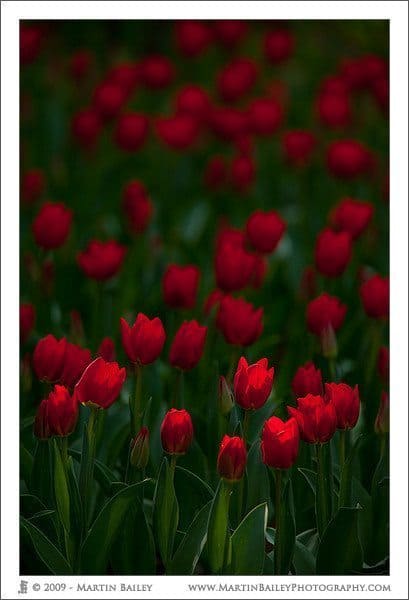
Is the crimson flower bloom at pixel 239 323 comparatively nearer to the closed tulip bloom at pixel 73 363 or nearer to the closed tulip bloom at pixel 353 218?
the closed tulip bloom at pixel 73 363

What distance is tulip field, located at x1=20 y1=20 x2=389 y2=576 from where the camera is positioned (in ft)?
4.14

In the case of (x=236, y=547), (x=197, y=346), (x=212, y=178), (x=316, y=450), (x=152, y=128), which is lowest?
(x=236, y=547)

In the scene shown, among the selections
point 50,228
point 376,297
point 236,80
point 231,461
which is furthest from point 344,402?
point 236,80

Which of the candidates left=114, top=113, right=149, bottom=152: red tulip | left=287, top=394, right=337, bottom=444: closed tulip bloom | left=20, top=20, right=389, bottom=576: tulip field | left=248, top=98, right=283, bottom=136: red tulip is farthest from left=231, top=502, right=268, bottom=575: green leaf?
left=248, top=98, right=283, bottom=136: red tulip

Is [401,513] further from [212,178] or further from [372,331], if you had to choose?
[212,178]

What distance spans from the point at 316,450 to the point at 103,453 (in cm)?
39

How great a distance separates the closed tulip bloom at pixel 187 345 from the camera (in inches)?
54.9

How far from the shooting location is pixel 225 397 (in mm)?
1354

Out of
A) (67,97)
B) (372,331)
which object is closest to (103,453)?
(372,331)

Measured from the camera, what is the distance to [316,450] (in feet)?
4.18

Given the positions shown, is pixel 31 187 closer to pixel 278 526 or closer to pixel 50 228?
pixel 50 228

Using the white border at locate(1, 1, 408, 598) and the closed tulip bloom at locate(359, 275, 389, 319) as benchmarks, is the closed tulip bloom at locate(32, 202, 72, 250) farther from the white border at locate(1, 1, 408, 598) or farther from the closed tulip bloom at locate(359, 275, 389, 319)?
the closed tulip bloom at locate(359, 275, 389, 319)

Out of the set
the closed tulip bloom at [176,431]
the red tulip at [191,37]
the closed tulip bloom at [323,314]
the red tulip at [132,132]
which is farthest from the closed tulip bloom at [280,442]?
the red tulip at [191,37]

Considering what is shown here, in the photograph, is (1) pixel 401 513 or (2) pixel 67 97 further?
(2) pixel 67 97
